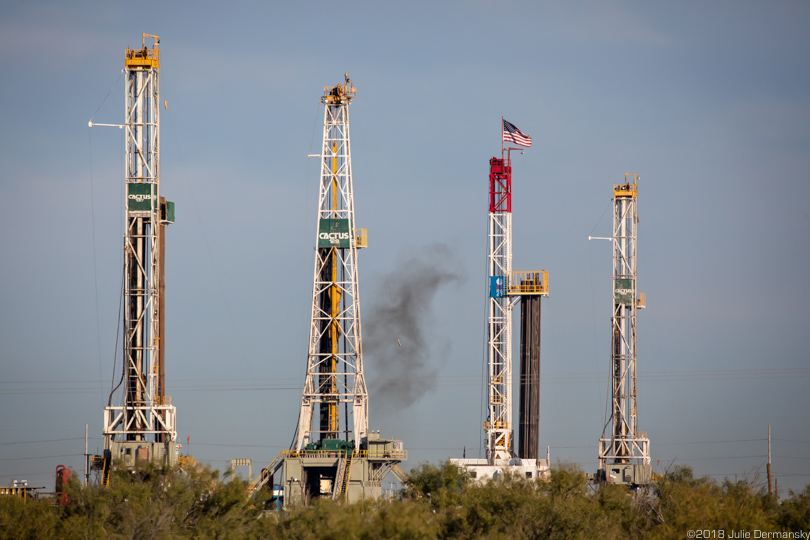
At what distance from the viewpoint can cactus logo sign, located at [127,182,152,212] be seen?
68.8m

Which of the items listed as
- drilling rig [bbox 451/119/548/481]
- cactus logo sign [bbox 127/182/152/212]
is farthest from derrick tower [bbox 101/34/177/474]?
drilling rig [bbox 451/119/548/481]

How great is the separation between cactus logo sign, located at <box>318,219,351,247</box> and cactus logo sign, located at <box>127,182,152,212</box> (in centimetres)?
1502

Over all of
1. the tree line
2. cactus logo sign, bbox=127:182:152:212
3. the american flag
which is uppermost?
the american flag

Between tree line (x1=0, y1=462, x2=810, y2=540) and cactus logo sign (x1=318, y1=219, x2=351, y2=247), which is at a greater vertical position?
cactus logo sign (x1=318, y1=219, x2=351, y2=247)

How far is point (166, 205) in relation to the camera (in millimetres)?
70375

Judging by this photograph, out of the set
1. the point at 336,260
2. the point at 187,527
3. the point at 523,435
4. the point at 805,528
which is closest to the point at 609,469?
the point at 523,435

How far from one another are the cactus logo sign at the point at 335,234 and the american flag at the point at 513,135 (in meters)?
23.8

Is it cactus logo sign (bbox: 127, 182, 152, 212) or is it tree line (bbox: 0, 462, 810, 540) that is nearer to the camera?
tree line (bbox: 0, 462, 810, 540)

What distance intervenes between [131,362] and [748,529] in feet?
117

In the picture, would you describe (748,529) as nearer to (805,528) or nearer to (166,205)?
(805,528)

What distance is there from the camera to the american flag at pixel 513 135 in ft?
327

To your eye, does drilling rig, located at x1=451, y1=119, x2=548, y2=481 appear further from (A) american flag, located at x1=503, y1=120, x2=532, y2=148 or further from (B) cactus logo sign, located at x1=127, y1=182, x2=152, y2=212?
(B) cactus logo sign, located at x1=127, y1=182, x2=152, y2=212

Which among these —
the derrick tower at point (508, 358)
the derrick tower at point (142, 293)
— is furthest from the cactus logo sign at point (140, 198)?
the derrick tower at point (508, 358)

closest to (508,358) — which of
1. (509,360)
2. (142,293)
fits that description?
(509,360)
